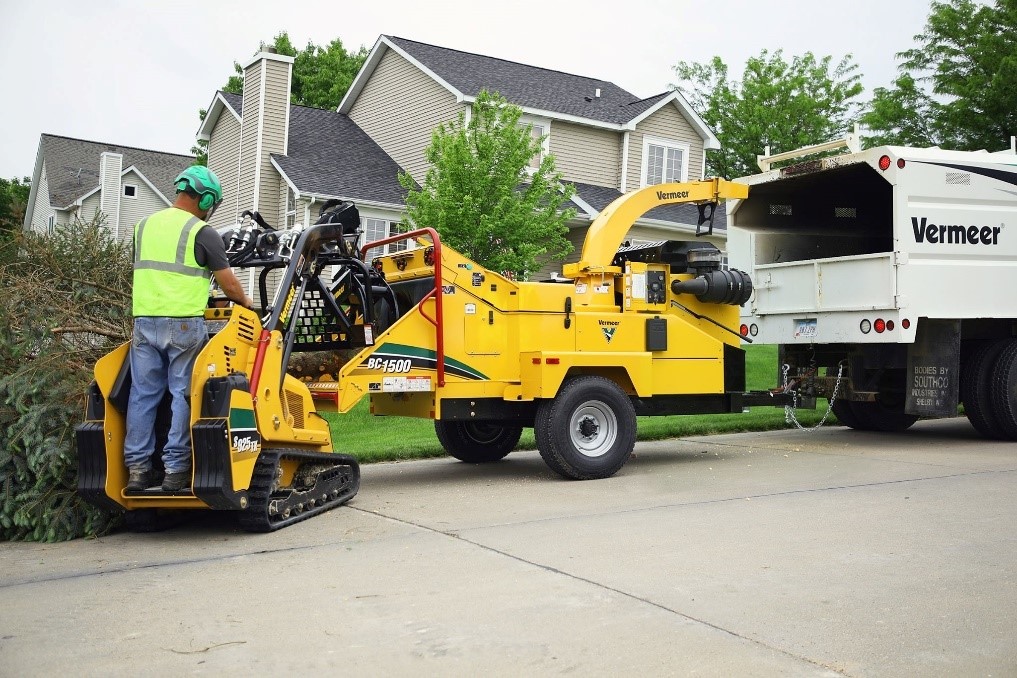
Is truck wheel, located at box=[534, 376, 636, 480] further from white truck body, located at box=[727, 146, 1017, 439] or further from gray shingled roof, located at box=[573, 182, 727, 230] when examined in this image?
gray shingled roof, located at box=[573, 182, 727, 230]

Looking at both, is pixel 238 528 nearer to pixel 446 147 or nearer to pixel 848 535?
pixel 848 535

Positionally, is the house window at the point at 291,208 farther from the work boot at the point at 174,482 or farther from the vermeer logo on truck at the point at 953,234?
the work boot at the point at 174,482

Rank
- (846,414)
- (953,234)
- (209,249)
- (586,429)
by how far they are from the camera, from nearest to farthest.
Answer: (209,249) → (586,429) → (953,234) → (846,414)

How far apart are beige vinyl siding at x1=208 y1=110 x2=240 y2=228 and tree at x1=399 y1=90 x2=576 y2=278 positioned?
11352 millimetres

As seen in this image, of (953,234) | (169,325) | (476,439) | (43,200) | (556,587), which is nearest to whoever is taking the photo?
(556,587)

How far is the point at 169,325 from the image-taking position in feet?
22.6

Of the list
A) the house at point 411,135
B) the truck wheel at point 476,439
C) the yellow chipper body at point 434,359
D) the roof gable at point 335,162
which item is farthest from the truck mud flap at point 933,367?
the roof gable at point 335,162

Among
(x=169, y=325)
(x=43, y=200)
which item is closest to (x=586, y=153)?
(x=169, y=325)

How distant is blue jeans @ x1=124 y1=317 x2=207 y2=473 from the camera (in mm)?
6801

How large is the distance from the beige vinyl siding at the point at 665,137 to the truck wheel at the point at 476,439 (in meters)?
18.1

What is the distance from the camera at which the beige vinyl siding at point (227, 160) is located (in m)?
28.9

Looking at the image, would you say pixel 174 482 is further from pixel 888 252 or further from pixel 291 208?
pixel 291 208

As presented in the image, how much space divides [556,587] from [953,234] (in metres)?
8.07

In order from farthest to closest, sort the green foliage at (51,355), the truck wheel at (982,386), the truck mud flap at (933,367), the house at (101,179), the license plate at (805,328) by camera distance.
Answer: the house at (101,179), the license plate at (805,328), the truck wheel at (982,386), the truck mud flap at (933,367), the green foliage at (51,355)
